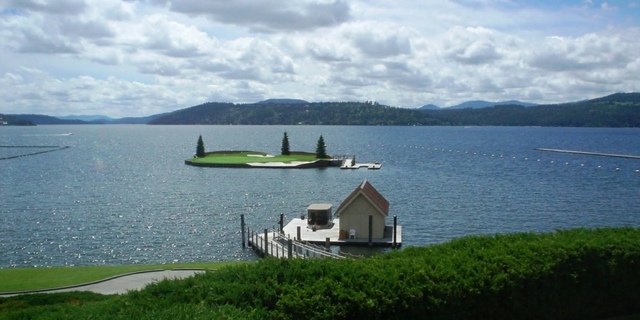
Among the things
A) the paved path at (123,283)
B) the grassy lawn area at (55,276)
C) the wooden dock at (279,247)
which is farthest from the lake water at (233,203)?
the paved path at (123,283)

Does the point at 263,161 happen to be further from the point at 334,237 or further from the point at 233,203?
the point at 334,237

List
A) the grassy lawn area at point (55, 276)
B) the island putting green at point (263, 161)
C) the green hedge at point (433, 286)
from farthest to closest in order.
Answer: the island putting green at point (263, 161) → the grassy lawn area at point (55, 276) → the green hedge at point (433, 286)

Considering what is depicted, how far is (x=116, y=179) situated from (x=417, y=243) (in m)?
54.3

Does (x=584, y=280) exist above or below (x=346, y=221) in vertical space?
above

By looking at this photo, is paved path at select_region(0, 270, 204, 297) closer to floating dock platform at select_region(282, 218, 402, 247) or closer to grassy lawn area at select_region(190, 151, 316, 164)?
floating dock platform at select_region(282, 218, 402, 247)

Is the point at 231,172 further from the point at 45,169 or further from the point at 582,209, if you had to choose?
the point at 582,209

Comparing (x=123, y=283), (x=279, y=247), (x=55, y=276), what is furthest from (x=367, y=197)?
(x=55, y=276)

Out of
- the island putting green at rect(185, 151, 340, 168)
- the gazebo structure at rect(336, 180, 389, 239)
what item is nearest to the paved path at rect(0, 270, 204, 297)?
the gazebo structure at rect(336, 180, 389, 239)

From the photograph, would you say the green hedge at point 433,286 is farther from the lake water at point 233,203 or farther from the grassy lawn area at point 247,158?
the grassy lawn area at point 247,158

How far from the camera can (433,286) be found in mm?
10750

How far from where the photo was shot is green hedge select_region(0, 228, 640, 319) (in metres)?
9.78

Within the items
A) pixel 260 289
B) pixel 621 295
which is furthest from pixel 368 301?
pixel 621 295

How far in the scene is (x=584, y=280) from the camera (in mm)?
12750

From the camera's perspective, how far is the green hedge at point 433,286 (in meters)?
9.78
